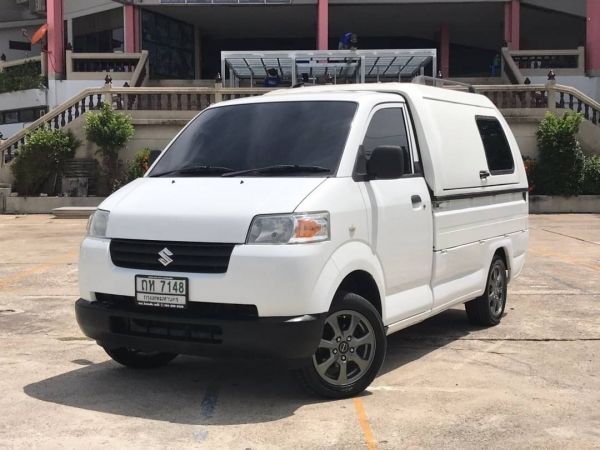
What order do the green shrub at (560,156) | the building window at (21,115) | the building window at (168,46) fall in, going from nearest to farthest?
the green shrub at (560,156)
the building window at (21,115)
the building window at (168,46)

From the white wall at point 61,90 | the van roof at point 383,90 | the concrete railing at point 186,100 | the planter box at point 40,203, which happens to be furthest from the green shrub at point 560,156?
the white wall at point 61,90

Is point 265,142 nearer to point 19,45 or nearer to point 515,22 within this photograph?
point 515,22

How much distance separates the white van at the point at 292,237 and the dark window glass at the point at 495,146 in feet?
2.64

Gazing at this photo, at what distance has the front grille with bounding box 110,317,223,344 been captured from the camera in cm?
436

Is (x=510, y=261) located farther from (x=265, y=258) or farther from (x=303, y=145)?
(x=265, y=258)

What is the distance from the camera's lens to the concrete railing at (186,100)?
2041 centimetres

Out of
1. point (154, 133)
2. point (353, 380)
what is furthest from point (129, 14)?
point (353, 380)

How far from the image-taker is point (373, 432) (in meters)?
4.15

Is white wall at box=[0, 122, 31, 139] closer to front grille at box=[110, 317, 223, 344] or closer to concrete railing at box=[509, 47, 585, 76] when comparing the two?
concrete railing at box=[509, 47, 585, 76]

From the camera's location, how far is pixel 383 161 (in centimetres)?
488

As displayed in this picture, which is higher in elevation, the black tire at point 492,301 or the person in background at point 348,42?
the person in background at point 348,42

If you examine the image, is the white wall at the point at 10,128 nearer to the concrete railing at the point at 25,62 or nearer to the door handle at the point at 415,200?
the concrete railing at the point at 25,62

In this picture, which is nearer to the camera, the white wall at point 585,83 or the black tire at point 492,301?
the black tire at point 492,301

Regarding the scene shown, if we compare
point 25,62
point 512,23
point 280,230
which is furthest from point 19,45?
point 280,230
